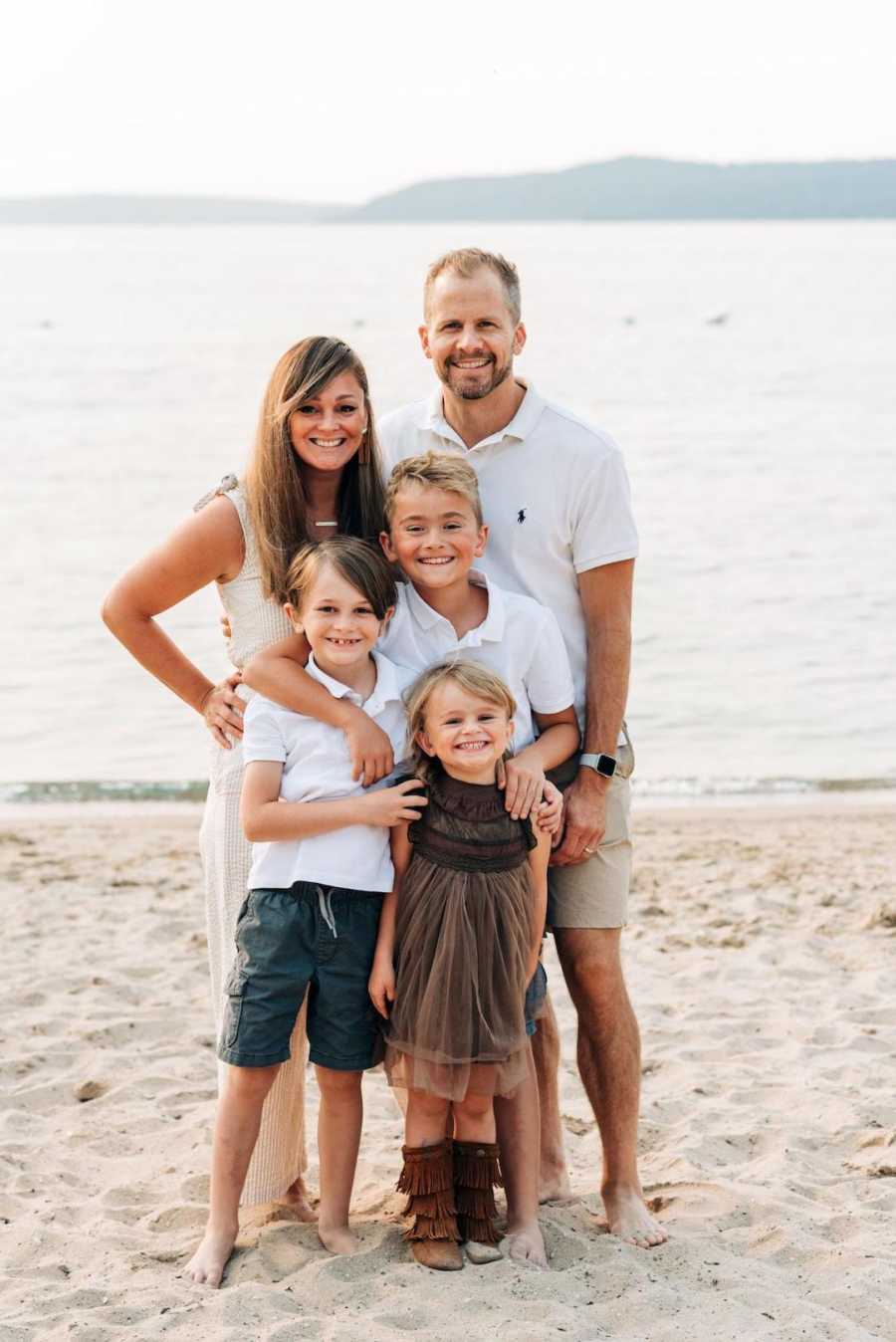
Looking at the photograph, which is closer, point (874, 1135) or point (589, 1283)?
point (589, 1283)

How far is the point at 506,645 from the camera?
11.5 ft

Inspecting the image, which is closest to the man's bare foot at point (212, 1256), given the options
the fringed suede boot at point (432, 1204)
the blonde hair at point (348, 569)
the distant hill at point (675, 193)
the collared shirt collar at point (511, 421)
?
the fringed suede boot at point (432, 1204)

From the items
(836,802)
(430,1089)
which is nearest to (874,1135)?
(430,1089)

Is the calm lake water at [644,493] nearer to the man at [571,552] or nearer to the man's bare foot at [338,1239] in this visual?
the man at [571,552]

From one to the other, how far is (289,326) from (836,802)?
3982 centimetres

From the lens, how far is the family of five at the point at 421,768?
3.37 metres

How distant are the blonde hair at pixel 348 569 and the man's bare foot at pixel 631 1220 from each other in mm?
1580

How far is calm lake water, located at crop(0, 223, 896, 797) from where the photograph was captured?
1027cm

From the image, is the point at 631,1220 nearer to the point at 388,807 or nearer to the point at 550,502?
the point at 388,807

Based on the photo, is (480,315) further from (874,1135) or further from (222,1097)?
(874,1135)

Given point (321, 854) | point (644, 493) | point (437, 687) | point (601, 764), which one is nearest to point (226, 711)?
point (321, 854)

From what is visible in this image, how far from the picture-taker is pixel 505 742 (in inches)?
133

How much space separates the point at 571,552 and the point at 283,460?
738 millimetres

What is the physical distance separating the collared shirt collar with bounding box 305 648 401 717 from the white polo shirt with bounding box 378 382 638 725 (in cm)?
43
